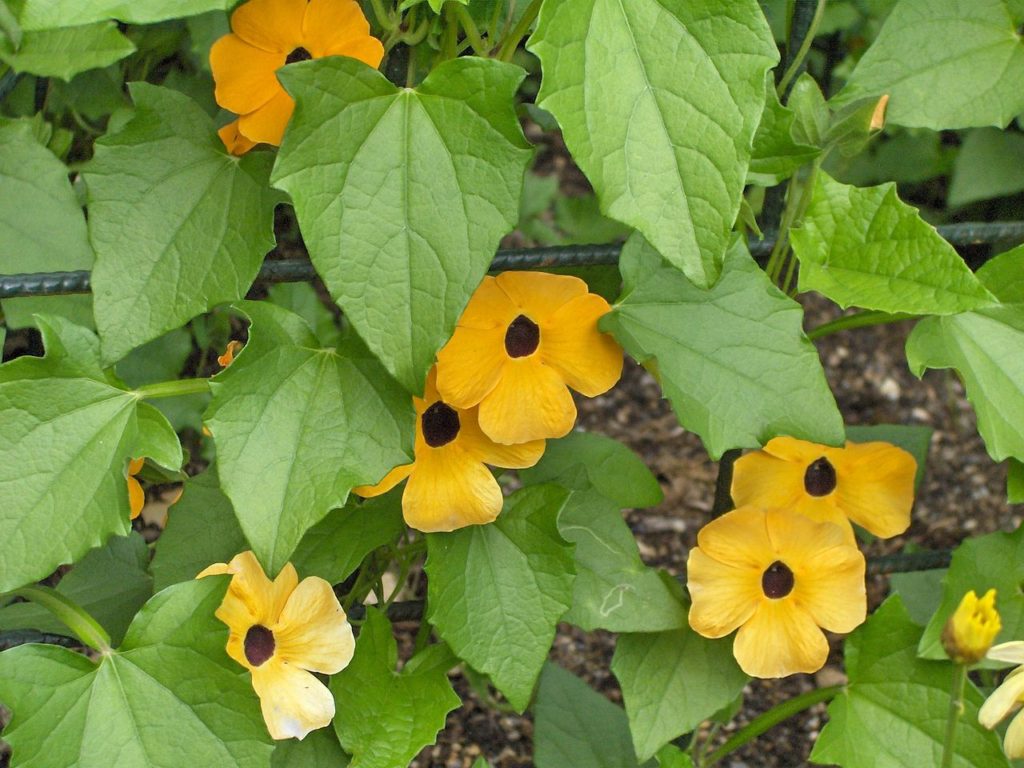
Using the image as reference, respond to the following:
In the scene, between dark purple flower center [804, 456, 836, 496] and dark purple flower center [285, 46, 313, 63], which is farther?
dark purple flower center [804, 456, 836, 496]

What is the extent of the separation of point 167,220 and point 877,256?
2.04 ft

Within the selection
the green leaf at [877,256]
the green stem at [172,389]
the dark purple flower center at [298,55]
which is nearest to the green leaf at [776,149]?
the green leaf at [877,256]

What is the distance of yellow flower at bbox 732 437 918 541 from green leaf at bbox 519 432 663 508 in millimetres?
106

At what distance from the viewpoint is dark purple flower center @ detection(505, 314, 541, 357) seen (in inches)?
45.2

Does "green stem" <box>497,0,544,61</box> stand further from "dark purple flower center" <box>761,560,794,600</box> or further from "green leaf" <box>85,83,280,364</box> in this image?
"dark purple flower center" <box>761,560,794,600</box>

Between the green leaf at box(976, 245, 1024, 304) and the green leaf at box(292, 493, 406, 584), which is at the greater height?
the green leaf at box(976, 245, 1024, 304)

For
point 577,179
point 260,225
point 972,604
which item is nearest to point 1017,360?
point 972,604

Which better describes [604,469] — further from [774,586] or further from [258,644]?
[258,644]

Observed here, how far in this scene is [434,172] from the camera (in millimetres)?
972

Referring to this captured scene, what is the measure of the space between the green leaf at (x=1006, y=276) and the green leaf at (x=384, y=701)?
0.65 metres

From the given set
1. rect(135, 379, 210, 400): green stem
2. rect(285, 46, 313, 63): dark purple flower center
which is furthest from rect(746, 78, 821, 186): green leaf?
rect(135, 379, 210, 400): green stem

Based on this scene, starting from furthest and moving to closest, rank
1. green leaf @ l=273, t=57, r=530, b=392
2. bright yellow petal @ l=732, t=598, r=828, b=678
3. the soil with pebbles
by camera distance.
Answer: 1. the soil with pebbles
2. bright yellow petal @ l=732, t=598, r=828, b=678
3. green leaf @ l=273, t=57, r=530, b=392

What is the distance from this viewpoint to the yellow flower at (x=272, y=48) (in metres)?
1.06

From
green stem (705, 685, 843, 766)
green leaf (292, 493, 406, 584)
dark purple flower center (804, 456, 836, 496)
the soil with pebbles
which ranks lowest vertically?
the soil with pebbles
